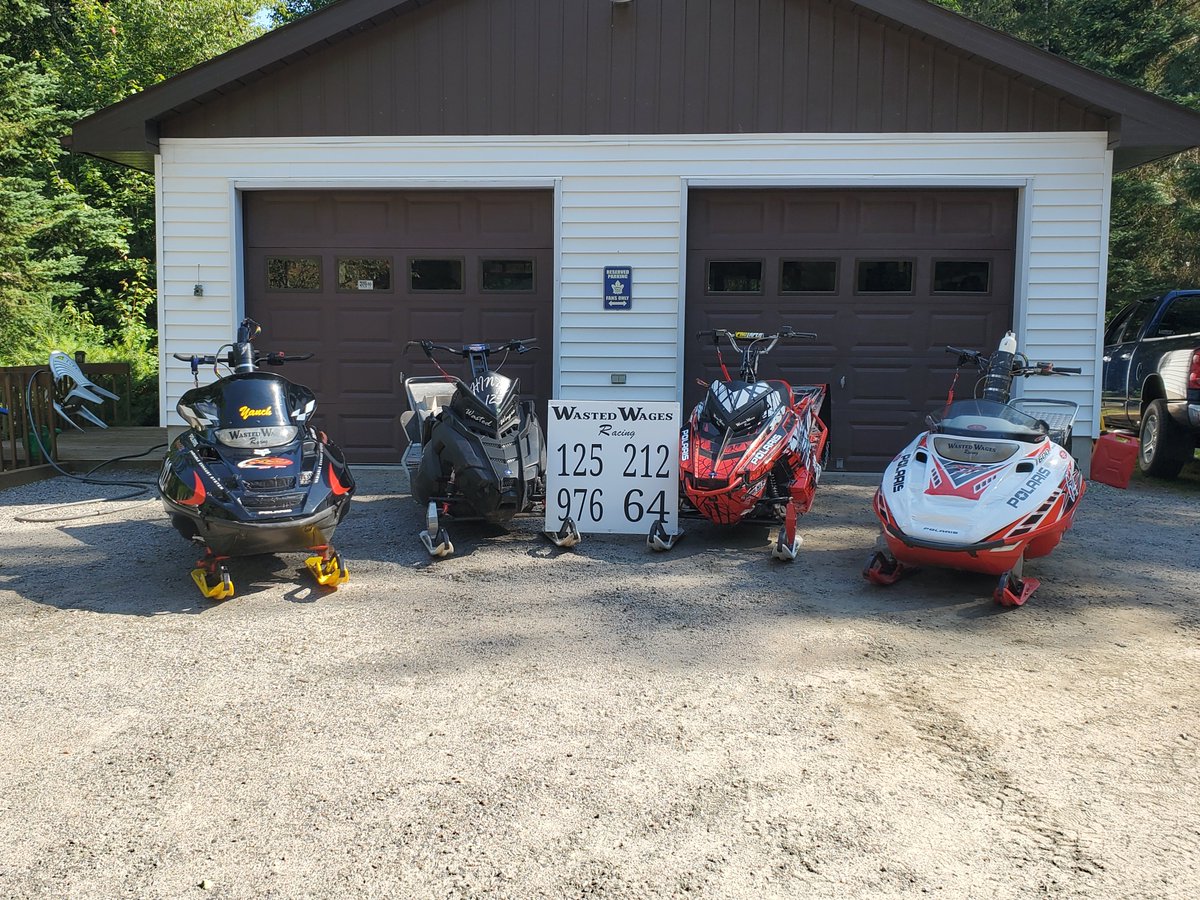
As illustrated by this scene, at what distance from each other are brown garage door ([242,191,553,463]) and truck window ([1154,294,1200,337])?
6258mm

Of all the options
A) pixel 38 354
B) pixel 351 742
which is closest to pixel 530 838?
pixel 351 742

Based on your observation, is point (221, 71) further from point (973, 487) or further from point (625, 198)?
point (973, 487)

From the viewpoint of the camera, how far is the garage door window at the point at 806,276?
948 cm

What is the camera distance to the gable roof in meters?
9.05

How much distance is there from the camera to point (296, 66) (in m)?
9.38

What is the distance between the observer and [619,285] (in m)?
9.41

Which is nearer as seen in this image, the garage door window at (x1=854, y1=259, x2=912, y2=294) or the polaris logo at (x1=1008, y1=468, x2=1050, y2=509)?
the polaris logo at (x1=1008, y1=468, x2=1050, y2=509)

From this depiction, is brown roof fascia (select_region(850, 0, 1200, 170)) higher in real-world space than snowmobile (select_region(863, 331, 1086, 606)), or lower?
higher

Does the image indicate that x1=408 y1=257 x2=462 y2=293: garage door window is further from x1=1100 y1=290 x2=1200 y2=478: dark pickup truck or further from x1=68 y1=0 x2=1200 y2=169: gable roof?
x1=1100 y1=290 x2=1200 y2=478: dark pickup truck

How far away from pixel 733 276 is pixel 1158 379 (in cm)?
425

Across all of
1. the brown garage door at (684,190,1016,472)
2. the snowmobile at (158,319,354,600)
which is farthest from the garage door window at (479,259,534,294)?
the snowmobile at (158,319,354,600)

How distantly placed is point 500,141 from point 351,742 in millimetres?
7203

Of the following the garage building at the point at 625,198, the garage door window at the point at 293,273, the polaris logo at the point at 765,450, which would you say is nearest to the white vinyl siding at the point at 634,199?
the garage building at the point at 625,198

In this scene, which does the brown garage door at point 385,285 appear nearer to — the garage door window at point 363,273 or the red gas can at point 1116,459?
the garage door window at point 363,273
